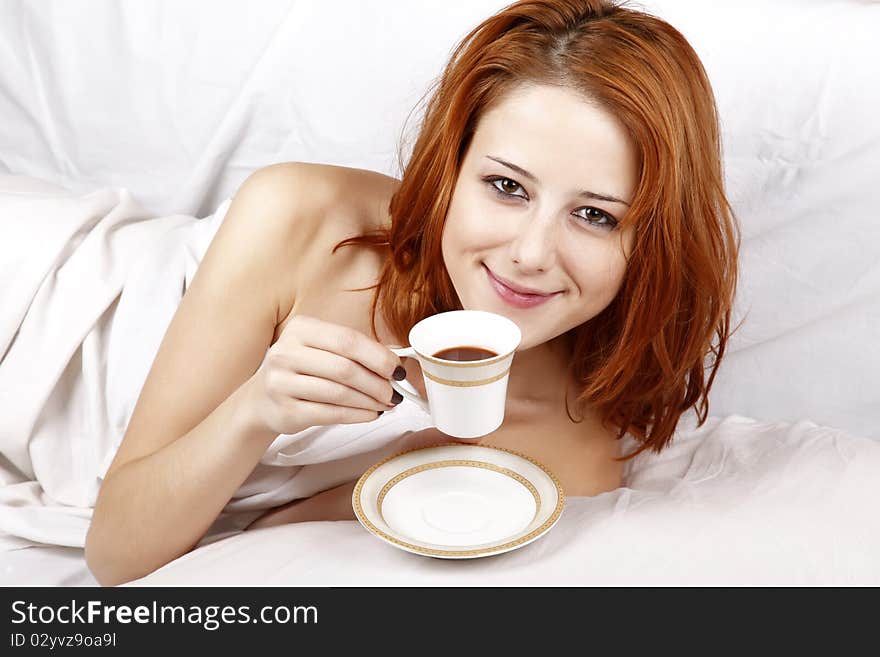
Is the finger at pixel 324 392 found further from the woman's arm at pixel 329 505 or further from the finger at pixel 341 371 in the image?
the woman's arm at pixel 329 505

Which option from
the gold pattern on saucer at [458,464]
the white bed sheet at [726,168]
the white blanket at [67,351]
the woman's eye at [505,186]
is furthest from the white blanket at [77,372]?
the woman's eye at [505,186]

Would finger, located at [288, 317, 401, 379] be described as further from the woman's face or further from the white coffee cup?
the woman's face

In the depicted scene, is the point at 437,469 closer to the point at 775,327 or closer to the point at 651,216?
the point at 651,216

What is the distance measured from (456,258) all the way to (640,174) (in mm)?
302

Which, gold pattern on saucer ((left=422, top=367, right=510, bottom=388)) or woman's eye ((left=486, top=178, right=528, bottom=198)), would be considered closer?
gold pattern on saucer ((left=422, top=367, right=510, bottom=388))

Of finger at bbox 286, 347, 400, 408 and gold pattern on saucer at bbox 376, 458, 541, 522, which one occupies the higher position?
finger at bbox 286, 347, 400, 408

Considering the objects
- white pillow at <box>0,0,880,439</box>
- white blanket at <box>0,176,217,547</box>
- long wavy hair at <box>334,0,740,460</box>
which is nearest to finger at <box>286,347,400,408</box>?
long wavy hair at <box>334,0,740,460</box>

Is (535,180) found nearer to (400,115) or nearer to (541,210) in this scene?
(541,210)
